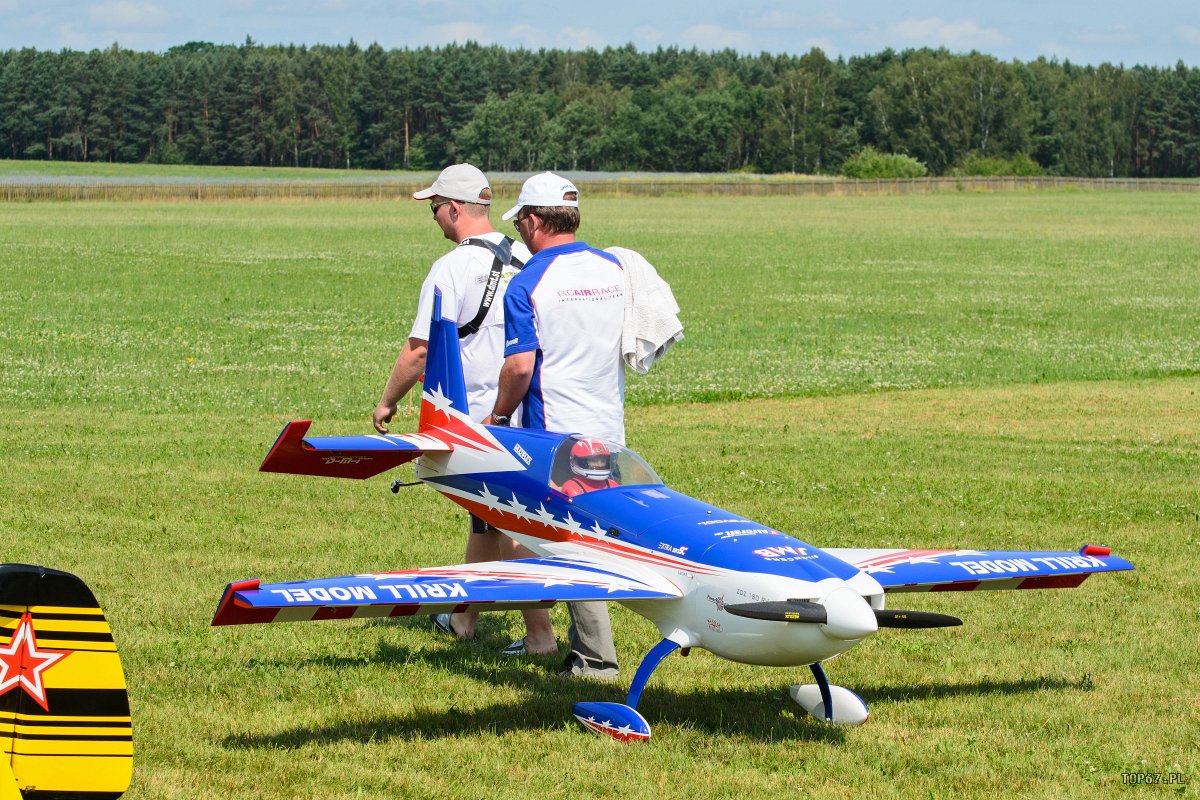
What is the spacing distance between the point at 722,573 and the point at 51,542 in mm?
6268

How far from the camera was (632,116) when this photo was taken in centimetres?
18125

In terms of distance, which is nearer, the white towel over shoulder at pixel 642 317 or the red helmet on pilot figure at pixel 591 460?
the red helmet on pilot figure at pixel 591 460

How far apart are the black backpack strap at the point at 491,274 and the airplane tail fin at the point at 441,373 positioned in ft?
0.40

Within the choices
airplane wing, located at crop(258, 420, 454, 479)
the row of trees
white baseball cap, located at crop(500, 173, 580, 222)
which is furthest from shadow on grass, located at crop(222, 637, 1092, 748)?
the row of trees

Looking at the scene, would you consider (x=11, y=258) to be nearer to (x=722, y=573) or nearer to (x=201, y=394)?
(x=201, y=394)

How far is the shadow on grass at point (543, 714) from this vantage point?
6.89m

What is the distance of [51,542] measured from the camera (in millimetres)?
10664

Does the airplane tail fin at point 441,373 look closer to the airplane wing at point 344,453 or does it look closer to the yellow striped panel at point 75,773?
the airplane wing at point 344,453

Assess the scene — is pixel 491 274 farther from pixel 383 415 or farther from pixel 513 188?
pixel 513 188

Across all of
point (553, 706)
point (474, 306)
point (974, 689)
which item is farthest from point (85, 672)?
point (974, 689)

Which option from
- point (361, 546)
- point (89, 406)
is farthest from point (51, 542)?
point (89, 406)

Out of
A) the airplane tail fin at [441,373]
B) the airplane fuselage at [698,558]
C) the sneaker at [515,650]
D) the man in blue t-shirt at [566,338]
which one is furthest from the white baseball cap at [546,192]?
the sneaker at [515,650]

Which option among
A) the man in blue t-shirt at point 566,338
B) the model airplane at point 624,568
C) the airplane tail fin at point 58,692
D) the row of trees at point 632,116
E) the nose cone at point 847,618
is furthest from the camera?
the row of trees at point 632,116

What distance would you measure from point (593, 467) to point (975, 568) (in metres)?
2.07
